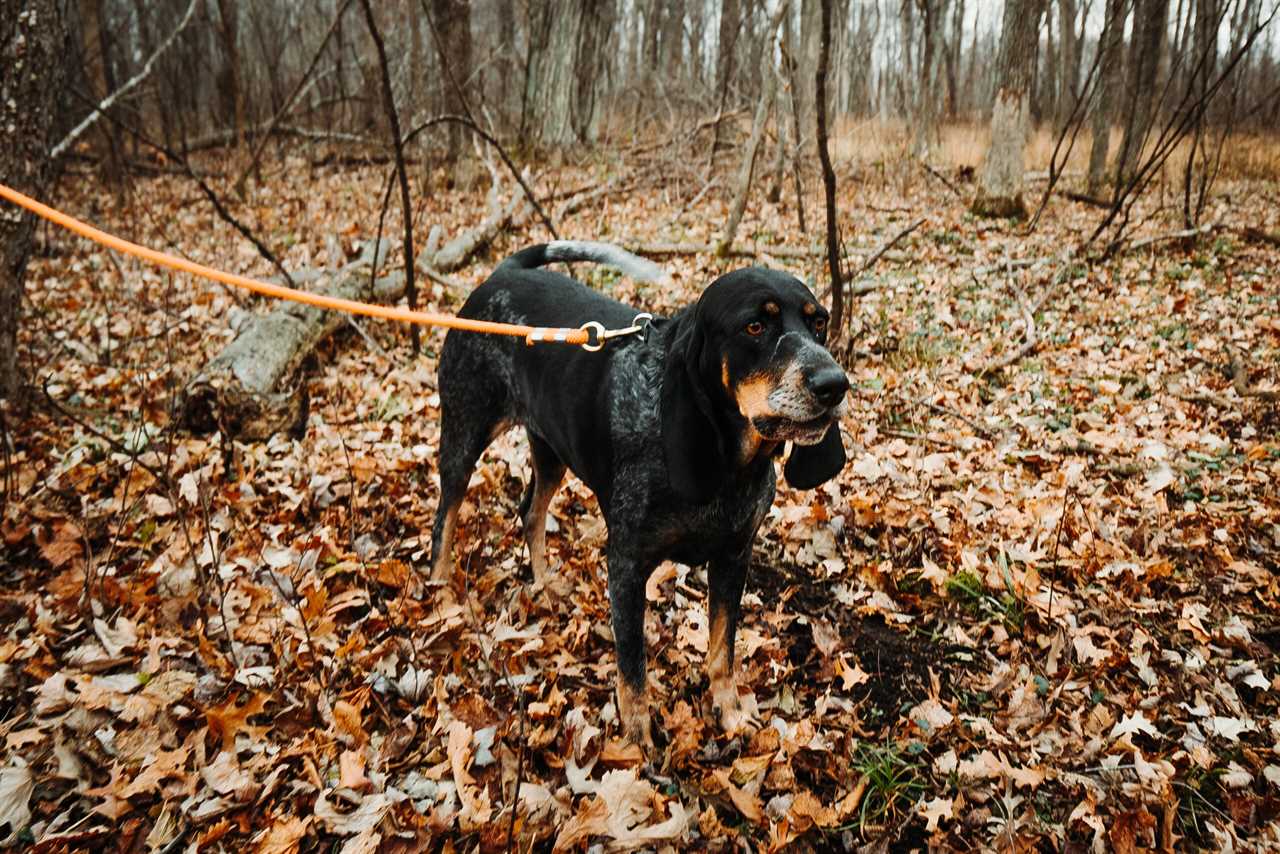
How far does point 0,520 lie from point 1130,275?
35.2ft

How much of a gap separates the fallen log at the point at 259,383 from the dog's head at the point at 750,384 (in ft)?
11.4

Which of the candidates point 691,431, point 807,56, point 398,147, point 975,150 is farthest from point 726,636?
point 975,150

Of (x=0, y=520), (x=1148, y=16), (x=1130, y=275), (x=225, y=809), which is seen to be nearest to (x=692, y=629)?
(x=225, y=809)

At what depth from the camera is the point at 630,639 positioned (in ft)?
10.2

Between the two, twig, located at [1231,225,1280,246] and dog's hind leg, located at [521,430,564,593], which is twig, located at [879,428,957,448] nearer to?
dog's hind leg, located at [521,430,564,593]

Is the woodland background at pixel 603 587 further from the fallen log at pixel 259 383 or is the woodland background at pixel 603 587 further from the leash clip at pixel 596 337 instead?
the leash clip at pixel 596 337

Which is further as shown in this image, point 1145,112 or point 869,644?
point 1145,112

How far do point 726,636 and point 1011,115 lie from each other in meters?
10.9

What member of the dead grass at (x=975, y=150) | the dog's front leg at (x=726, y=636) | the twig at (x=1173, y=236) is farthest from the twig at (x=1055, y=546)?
the dead grass at (x=975, y=150)

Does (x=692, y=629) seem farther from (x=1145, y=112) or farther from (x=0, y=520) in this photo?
(x=1145, y=112)

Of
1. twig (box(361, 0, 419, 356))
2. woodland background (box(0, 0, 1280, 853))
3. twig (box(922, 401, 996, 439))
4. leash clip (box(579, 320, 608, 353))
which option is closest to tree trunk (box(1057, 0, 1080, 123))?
woodland background (box(0, 0, 1280, 853))

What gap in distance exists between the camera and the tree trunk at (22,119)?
4.34 metres

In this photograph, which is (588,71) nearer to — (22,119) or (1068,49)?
(1068,49)

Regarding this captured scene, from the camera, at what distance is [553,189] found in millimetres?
12273
